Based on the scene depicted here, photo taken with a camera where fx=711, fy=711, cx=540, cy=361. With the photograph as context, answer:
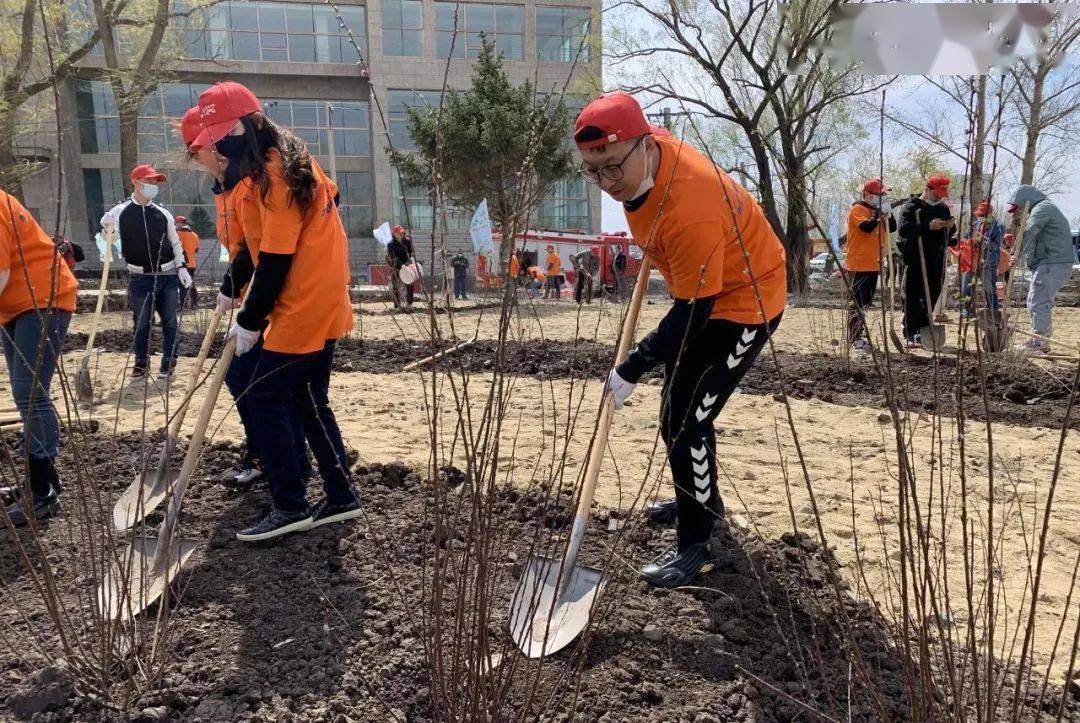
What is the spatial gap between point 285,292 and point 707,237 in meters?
1.55

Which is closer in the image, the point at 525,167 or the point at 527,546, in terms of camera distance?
the point at 525,167

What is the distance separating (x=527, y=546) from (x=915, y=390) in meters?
4.17

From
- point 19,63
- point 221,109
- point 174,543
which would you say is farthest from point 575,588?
point 19,63

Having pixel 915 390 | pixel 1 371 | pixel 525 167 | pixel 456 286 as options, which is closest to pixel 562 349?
pixel 915 390

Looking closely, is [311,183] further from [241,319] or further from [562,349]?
[562,349]

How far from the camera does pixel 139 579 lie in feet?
7.85

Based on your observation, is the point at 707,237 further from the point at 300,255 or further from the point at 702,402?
the point at 300,255

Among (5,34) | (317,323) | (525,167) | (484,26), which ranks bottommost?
(317,323)

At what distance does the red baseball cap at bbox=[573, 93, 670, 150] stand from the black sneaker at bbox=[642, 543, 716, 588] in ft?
4.73

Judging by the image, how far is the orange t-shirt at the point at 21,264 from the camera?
2.85 m

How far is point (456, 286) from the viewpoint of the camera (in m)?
19.5

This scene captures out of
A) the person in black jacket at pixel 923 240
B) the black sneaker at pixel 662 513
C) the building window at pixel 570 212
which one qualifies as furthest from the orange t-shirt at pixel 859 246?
the building window at pixel 570 212

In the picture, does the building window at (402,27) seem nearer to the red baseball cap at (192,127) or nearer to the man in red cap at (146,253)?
the man in red cap at (146,253)

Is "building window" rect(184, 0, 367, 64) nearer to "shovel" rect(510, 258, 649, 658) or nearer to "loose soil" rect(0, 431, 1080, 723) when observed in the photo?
"loose soil" rect(0, 431, 1080, 723)
